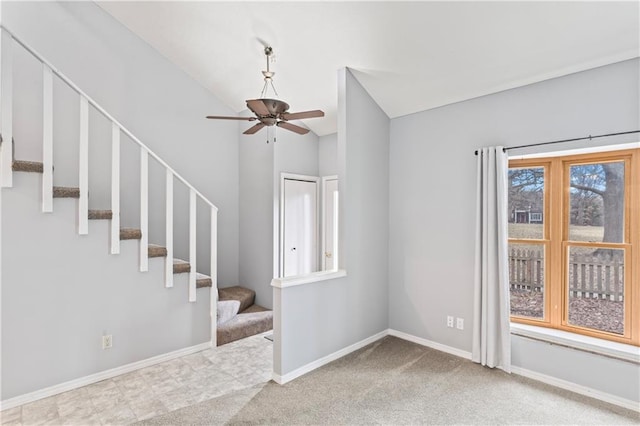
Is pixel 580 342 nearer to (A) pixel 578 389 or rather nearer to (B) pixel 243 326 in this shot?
(A) pixel 578 389

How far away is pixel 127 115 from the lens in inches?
168

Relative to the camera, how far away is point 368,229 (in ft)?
12.6

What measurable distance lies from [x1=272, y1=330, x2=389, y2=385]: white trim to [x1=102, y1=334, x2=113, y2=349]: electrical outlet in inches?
58.6

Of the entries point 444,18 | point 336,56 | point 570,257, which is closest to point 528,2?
point 444,18

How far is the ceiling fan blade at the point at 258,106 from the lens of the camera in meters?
2.79

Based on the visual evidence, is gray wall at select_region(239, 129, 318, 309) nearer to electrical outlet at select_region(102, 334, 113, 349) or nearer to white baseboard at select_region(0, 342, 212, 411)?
white baseboard at select_region(0, 342, 212, 411)

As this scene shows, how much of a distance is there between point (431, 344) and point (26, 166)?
4.10 m

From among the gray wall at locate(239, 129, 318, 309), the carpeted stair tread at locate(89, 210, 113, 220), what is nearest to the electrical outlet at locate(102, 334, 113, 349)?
the carpeted stair tread at locate(89, 210, 113, 220)

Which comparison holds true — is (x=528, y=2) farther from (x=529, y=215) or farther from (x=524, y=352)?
(x=524, y=352)

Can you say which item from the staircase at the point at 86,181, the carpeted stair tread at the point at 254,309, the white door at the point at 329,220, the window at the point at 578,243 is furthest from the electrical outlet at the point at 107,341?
the window at the point at 578,243

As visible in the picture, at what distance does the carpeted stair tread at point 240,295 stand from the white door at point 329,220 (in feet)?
4.18

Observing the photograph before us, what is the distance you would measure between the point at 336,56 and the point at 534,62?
1.77 m

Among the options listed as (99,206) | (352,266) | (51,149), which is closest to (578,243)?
(352,266)

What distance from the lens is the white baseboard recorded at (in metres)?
2.56
